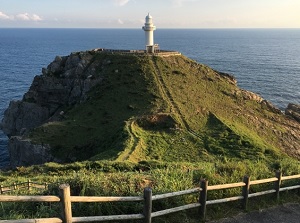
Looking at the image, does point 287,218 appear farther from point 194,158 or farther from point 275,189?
point 194,158

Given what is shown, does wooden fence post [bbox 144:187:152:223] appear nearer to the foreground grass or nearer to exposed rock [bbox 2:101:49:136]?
the foreground grass

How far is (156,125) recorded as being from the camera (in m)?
49.6

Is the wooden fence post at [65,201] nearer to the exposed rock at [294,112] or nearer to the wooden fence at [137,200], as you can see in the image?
the wooden fence at [137,200]

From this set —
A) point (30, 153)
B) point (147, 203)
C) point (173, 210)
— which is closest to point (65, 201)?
point (147, 203)

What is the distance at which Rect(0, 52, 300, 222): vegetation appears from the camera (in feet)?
119

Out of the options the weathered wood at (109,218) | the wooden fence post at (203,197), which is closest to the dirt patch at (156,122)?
the wooden fence post at (203,197)

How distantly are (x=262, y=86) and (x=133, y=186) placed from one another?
9751 cm

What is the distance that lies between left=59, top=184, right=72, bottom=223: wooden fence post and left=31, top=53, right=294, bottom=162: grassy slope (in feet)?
94.2

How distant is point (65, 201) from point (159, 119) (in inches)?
1645

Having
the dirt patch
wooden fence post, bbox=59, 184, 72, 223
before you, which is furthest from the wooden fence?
the dirt patch

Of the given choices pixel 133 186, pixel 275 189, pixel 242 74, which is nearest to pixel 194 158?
pixel 275 189

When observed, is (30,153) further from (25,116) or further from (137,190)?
(137,190)

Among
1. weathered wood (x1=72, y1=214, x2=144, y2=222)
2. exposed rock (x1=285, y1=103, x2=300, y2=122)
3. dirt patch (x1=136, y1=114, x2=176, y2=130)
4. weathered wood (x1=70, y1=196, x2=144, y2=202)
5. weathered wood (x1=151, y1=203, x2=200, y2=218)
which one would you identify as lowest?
exposed rock (x1=285, y1=103, x2=300, y2=122)

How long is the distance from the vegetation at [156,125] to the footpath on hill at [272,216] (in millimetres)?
12918
